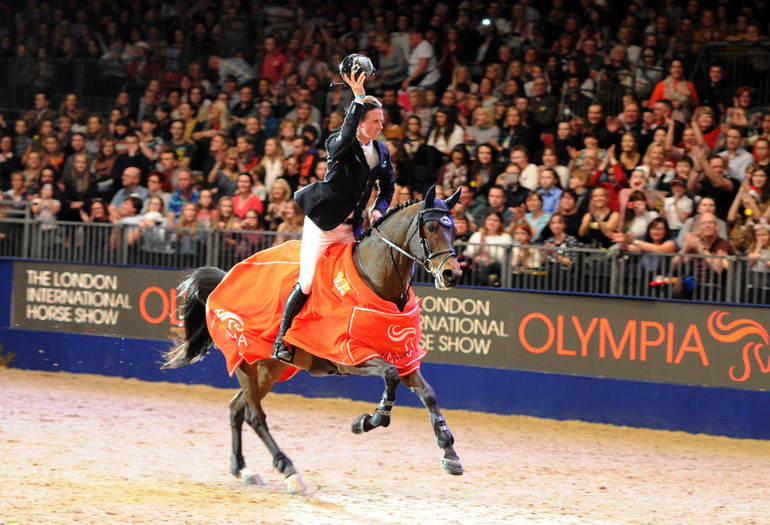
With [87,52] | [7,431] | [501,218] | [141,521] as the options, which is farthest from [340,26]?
[141,521]

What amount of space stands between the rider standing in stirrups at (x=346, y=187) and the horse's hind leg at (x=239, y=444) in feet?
2.39

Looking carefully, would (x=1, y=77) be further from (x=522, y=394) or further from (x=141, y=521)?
(x=141, y=521)

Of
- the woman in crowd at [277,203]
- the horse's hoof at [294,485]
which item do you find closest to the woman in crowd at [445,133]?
the woman in crowd at [277,203]

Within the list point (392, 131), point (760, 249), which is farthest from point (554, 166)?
point (760, 249)

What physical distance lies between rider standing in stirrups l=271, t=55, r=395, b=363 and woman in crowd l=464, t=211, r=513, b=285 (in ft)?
11.0

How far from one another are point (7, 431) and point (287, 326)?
3.40 m

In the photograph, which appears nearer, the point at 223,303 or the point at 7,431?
the point at 223,303

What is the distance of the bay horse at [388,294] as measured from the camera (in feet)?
21.5

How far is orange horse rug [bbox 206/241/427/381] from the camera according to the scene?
6836 millimetres

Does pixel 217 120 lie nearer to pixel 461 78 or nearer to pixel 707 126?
pixel 461 78

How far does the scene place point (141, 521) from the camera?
6.30 m

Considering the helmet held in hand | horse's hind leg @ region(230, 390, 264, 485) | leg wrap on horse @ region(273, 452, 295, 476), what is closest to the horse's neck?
the helmet held in hand

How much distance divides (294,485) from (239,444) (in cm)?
74

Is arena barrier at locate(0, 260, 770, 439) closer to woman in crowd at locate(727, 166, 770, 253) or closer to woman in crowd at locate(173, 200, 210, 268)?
woman in crowd at locate(173, 200, 210, 268)
